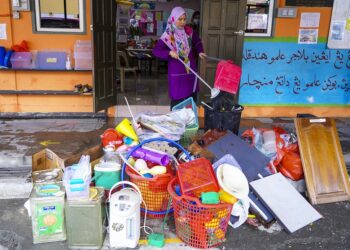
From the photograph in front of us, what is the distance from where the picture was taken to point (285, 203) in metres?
3.51

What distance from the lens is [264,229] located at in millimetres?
3305

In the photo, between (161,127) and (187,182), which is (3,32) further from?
(187,182)

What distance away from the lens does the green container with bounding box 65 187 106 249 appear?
284cm

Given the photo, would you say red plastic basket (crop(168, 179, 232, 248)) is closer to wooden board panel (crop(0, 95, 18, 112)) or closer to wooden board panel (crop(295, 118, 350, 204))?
wooden board panel (crop(295, 118, 350, 204))

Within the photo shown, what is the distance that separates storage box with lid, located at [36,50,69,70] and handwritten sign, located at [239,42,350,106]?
3.10 meters

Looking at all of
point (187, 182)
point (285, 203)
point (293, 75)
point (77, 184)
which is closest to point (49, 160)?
point (77, 184)

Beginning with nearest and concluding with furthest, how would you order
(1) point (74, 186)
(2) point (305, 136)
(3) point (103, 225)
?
1. (1) point (74, 186)
2. (3) point (103, 225)
3. (2) point (305, 136)

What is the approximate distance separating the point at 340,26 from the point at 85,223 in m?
5.50

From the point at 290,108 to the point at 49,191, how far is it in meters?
4.89

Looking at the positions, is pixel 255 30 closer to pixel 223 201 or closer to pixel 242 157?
pixel 242 157

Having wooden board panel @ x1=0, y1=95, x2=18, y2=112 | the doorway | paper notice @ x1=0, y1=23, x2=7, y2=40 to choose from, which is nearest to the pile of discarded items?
the doorway

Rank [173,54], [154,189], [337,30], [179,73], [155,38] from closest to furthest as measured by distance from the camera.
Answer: [154,189] → [173,54] → [179,73] → [337,30] → [155,38]

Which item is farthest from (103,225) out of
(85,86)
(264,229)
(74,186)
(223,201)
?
(85,86)

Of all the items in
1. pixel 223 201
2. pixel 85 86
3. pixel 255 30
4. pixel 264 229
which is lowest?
pixel 264 229
